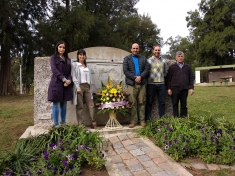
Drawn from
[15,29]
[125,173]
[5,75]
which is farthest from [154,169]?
[5,75]

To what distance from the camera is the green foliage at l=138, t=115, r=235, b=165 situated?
319cm

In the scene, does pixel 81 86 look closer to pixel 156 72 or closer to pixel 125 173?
pixel 156 72

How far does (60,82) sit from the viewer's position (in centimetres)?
402

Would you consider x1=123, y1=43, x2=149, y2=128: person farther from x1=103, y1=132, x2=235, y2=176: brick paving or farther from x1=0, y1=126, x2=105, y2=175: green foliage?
x1=0, y1=126, x2=105, y2=175: green foliage

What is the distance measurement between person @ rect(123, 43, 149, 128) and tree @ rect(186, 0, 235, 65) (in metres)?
29.0

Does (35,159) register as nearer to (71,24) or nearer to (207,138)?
(207,138)

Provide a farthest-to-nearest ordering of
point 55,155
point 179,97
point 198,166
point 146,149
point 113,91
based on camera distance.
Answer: point 179,97 < point 113,91 < point 146,149 < point 198,166 < point 55,155

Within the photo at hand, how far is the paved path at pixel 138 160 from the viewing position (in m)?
2.92

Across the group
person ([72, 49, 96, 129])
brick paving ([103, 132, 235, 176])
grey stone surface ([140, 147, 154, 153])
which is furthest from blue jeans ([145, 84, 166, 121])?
grey stone surface ([140, 147, 154, 153])

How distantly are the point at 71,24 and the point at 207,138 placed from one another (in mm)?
11963

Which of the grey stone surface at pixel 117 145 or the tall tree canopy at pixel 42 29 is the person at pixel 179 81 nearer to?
the grey stone surface at pixel 117 145

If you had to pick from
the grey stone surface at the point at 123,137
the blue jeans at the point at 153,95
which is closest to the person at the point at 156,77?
the blue jeans at the point at 153,95

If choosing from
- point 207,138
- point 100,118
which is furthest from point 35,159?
point 207,138

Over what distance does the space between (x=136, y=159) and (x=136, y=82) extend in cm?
167
